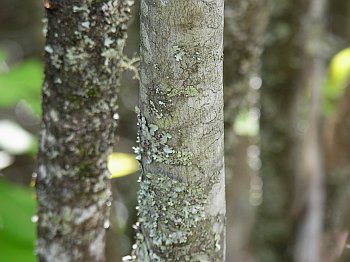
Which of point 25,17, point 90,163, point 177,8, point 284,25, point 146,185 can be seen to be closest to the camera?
point 177,8

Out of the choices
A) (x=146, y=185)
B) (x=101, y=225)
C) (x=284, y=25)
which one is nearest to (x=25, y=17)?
(x=284, y=25)

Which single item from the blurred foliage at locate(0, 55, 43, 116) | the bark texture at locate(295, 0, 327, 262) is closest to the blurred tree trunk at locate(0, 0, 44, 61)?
the blurred foliage at locate(0, 55, 43, 116)

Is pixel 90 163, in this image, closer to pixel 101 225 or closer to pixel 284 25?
pixel 101 225

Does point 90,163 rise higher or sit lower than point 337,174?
lower

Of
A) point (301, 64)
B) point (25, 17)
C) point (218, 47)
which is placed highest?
point (25, 17)

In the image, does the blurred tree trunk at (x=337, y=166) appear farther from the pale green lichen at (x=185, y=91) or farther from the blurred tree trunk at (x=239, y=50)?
the pale green lichen at (x=185, y=91)

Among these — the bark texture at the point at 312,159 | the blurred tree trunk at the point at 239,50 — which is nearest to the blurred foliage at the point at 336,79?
the bark texture at the point at 312,159
